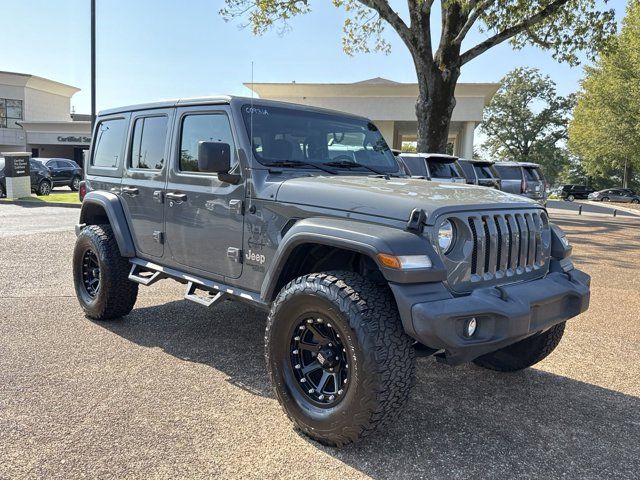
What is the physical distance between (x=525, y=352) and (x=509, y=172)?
15.2 metres

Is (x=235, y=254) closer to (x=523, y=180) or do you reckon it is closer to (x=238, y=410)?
(x=238, y=410)

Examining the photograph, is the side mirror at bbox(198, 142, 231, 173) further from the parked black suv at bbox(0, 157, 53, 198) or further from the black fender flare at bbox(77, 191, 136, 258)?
the parked black suv at bbox(0, 157, 53, 198)

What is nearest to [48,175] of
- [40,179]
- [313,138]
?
[40,179]

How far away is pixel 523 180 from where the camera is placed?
17.6 metres

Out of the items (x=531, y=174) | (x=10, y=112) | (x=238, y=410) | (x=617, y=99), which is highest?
(x=617, y=99)

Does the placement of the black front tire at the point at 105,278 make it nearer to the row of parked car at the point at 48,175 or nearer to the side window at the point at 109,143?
the side window at the point at 109,143

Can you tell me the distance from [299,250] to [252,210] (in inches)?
21.2

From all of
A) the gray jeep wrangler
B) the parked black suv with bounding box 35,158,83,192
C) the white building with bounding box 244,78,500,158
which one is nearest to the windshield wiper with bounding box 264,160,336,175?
the gray jeep wrangler

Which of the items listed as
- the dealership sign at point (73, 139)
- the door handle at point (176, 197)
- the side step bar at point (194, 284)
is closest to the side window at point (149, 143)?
the door handle at point (176, 197)

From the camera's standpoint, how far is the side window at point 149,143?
15.3 feet

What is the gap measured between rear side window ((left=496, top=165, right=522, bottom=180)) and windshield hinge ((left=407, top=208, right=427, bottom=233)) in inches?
638

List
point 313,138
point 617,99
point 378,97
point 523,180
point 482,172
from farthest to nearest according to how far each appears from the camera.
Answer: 1. point 617,99
2. point 378,97
3. point 523,180
4. point 482,172
5. point 313,138

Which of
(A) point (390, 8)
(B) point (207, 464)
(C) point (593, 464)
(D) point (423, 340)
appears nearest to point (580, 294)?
(C) point (593, 464)

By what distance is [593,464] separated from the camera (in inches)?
116
